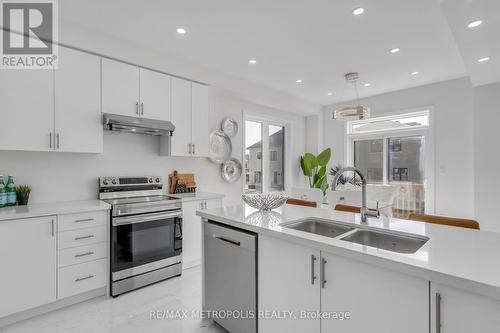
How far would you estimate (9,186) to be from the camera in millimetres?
2338

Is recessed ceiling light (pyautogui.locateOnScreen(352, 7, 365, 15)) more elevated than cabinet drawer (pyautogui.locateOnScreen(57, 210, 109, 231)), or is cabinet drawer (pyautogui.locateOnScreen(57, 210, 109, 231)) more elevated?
recessed ceiling light (pyautogui.locateOnScreen(352, 7, 365, 15))

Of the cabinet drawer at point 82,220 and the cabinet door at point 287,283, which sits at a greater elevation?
the cabinet drawer at point 82,220

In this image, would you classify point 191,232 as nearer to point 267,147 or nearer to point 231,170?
point 231,170

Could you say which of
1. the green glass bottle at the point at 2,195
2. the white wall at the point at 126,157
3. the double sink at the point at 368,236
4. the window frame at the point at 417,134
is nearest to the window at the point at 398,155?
the window frame at the point at 417,134

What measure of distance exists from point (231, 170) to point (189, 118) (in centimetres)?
124

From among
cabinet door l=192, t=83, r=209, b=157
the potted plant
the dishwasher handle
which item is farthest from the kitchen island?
the potted plant

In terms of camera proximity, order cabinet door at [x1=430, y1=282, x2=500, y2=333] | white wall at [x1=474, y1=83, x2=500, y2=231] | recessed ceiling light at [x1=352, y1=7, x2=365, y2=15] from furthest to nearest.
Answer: white wall at [x1=474, y1=83, x2=500, y2=231], recessed ceiling light at [x1=352, y1=7, x2=365, y2=15], cabinet door at [x1=430, y1=282, x2=500, y2=333]

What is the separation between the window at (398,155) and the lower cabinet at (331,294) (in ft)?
12.1

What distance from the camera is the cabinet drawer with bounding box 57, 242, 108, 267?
2246 mm

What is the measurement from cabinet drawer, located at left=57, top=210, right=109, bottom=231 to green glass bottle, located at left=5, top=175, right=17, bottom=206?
52 cm

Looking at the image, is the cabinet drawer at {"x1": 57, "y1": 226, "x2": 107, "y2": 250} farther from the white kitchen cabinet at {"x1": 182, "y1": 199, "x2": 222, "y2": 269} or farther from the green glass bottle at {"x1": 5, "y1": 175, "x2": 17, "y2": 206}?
the white kitchen cabinet at {"x1": 182, "y1": 199, "x2": 222, "y2": 269}

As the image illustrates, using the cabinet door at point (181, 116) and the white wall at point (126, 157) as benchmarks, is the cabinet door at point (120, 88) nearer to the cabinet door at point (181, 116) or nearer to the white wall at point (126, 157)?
the white wall at point (126, 157)

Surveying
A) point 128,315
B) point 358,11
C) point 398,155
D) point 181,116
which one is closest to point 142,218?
point 128,315

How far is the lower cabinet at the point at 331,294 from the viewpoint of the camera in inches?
40.7
